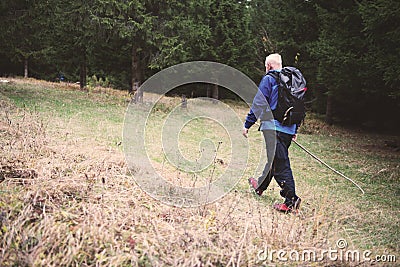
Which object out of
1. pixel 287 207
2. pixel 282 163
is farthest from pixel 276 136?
pixel 287 207

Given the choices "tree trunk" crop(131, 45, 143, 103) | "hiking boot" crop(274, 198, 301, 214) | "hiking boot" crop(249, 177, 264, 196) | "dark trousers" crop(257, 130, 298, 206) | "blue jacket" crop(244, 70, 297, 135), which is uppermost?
"tree trunk" crop(131, 45, 143, 103)

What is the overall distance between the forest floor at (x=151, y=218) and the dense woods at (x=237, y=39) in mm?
4472

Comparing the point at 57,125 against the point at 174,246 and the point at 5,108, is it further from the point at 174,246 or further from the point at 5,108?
the point at 174,246

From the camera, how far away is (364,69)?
32.4ft

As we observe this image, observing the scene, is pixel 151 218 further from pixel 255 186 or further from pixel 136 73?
pixel 136 73

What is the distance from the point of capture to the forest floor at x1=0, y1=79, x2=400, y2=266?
9.09ft

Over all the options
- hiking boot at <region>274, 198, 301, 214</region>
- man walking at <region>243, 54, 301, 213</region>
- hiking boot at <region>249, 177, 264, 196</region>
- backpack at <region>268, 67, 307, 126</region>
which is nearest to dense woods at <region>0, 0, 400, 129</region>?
backpack at <region>268, 67, 307, 126</region>

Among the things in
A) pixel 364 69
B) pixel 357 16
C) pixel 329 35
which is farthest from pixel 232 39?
pixel 364 69

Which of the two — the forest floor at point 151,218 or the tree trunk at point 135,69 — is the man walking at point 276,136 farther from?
the tree trunk at point 135,69

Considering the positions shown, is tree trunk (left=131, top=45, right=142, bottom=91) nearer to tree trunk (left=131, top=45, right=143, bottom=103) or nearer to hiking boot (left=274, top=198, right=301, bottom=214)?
tree trunk (left=131, top=45, right=143, bottom=103)

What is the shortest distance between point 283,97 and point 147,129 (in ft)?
17.9

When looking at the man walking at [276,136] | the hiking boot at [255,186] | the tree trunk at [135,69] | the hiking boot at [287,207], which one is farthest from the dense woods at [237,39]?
the hiking boot at [287,207]

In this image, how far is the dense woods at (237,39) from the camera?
9558mm

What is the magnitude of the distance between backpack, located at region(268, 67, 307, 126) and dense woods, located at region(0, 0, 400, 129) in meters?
4.41
